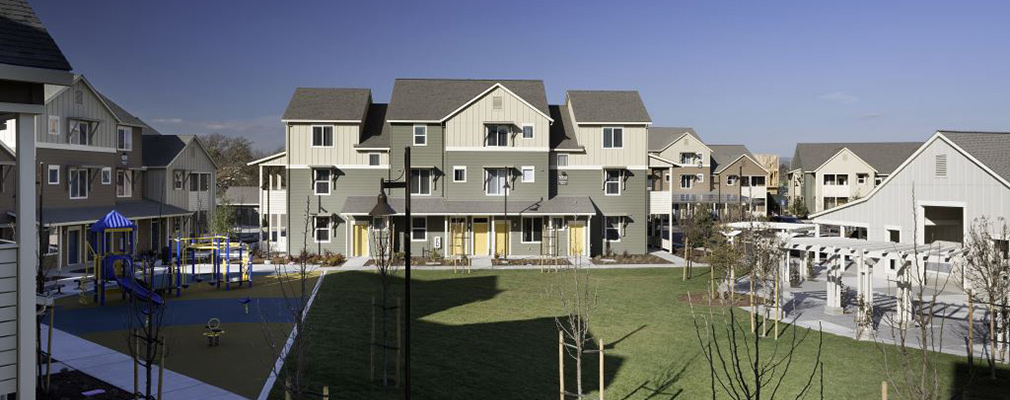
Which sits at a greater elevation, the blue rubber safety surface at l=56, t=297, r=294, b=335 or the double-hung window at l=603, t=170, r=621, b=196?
the double-hung window at l=603, t=170, r=621, b=196

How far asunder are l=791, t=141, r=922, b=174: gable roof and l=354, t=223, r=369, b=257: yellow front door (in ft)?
158

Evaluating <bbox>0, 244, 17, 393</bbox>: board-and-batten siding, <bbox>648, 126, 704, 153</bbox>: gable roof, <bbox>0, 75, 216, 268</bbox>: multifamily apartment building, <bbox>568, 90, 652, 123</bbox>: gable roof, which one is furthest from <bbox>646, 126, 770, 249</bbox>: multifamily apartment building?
<bbox>0, 244, 17, 393</bbox>: board-and-batten siding

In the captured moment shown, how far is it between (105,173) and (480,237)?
1940 centimetres

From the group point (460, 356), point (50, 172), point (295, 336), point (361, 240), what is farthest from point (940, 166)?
point (50, 172)

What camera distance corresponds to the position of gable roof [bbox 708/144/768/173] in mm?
66500

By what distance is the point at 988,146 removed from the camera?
24328mm

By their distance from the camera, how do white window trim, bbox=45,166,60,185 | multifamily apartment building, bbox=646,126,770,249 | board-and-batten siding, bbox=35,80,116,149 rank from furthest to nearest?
multifamily apartment building, bbox=646,126,770,249 → board-and-batten siding, bbox=35,80,116,149 → white window trim, bbox=45,166,60,185

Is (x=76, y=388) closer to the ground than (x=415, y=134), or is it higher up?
closer to the ground

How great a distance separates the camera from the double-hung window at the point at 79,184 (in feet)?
106

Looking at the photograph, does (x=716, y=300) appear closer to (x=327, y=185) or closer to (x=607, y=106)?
(x=607, y=106)

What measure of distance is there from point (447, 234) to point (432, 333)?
59.5ft

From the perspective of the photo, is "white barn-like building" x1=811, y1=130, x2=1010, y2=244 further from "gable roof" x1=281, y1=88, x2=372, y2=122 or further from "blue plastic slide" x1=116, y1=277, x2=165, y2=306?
"gable roof" x1=281, y1=88, x2=372, y2=122

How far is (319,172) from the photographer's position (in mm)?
36344

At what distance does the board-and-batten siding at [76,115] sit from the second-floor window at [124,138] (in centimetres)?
96
